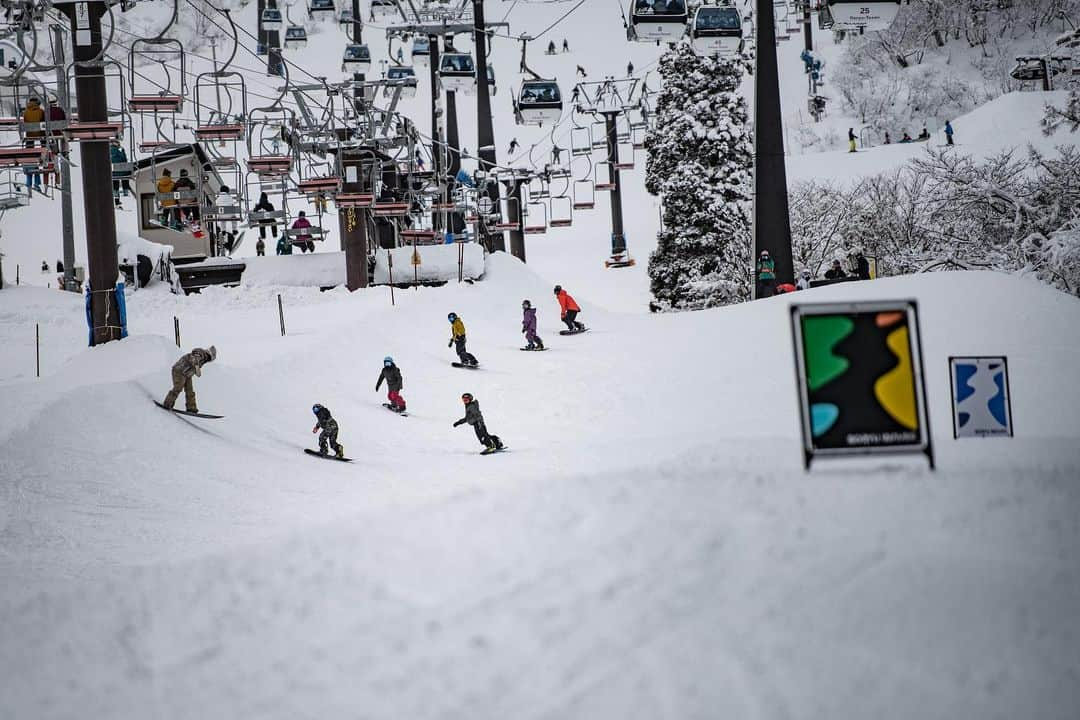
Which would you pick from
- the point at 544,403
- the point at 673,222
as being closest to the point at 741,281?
the point at 673,222

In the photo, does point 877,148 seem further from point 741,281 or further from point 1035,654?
point 1035,654

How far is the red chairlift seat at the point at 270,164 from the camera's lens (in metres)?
22.2

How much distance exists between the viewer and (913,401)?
579 centimetres

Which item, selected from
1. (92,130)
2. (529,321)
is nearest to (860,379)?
(92,130)

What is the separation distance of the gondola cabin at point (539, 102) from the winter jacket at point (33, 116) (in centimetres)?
1285

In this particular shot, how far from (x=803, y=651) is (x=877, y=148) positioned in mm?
49490

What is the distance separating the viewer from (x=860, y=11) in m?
19.8

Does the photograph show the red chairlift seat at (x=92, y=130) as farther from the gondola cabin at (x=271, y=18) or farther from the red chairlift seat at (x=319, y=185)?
the gondola cabin at (x=271, y=18)

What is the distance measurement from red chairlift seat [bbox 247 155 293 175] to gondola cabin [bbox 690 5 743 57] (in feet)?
29.3

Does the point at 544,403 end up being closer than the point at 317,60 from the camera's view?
Yes

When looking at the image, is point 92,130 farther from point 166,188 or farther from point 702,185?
point 702,185

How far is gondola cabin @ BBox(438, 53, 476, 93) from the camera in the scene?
1296 inches

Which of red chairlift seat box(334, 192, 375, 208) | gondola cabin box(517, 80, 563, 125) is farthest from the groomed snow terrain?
gondola cabin box(517, 80, 563, 125)

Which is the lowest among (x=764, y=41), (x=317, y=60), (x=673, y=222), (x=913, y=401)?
(x=913, y=401)
